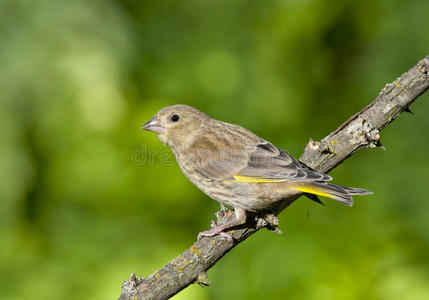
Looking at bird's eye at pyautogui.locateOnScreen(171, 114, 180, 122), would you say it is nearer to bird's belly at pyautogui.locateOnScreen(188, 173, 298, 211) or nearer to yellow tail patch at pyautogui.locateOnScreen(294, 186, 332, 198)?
bird's belly at pyautogui.locateOnScreen(188, 173, 298, 211)

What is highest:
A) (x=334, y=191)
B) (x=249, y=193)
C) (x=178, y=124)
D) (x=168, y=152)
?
(x=168, y=152)

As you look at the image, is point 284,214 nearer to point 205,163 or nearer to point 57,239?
point 205,163

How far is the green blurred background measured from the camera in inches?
154

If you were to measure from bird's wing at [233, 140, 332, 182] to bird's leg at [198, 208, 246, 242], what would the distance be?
0.25 metres

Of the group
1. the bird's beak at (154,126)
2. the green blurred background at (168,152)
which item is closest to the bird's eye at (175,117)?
the bird's beak at (154,126)

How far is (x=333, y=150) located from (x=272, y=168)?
1.63 ft

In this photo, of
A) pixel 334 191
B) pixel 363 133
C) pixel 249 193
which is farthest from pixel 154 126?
pixel 363 133

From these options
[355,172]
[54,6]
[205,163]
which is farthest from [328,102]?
[54,6]

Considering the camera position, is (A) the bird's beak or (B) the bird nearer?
(B) the bird

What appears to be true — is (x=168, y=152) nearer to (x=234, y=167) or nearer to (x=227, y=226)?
(x=234, y=167)

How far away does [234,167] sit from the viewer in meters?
3.81

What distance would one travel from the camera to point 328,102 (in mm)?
4605

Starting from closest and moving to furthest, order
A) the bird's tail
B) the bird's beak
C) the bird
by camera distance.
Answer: the bird's tail → the bird → the bird's beak

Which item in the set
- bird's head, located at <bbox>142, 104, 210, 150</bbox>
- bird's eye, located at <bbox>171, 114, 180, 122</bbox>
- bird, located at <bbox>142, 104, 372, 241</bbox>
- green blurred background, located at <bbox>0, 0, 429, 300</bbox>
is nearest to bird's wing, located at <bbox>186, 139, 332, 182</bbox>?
bird, located at <bbox>142, 104, 372, 241</bbox>
